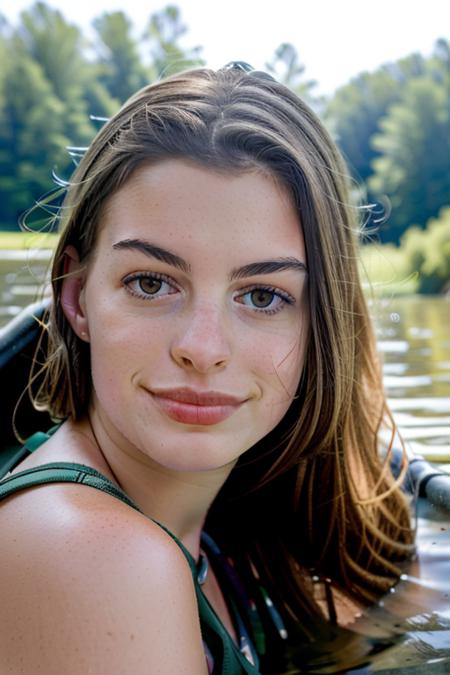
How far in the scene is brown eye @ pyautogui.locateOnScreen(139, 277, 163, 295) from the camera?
5.54 ft

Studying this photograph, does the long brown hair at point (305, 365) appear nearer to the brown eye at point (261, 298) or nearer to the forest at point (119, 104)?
the brown eye at point (261, 298)

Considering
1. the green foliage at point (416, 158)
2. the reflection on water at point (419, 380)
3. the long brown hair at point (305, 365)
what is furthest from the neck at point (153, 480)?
the green foliage at point (416, 158)

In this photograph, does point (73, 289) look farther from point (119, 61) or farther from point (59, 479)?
point (119, 61)

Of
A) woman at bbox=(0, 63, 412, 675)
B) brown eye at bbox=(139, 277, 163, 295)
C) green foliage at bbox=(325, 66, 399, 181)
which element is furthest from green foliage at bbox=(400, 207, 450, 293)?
green foliage at bbox=(325, 66, 399, 181)

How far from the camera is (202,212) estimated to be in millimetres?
1663

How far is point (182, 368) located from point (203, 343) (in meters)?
0.07

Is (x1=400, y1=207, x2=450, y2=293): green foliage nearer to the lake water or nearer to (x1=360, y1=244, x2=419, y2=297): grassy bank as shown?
the lake water

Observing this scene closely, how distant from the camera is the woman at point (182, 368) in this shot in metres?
1.29

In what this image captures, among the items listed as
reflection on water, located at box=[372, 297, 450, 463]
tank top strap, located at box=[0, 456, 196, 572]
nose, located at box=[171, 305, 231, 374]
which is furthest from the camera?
reflection on water, located at box=[372, 297, 450, 463]

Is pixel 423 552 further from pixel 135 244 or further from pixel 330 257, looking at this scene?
pixel 135 244

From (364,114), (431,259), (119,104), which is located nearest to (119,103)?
(119,104)

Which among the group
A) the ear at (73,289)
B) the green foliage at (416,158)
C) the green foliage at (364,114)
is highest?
the green foliage at (364,114)

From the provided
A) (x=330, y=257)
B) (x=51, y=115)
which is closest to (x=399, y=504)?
(x=330, y=257)

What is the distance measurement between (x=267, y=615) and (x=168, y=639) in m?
1.05
